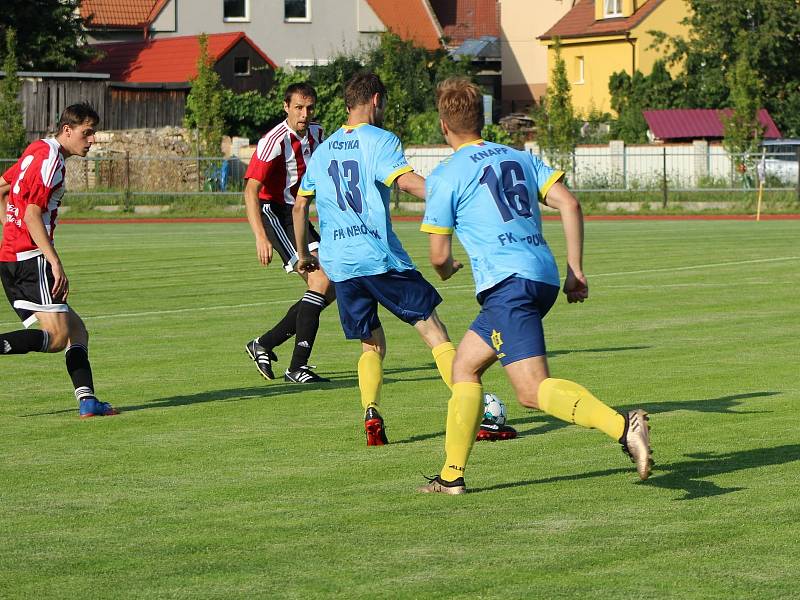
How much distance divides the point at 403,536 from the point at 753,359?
6425mm

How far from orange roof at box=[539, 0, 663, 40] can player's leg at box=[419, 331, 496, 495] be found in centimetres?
6279

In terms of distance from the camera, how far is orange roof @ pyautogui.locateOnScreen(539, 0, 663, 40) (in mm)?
70250

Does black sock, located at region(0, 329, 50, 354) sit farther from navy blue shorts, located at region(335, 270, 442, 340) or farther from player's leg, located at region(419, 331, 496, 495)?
player's leg, located at region(419, 331, 496, 495)

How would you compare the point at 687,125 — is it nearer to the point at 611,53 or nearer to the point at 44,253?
the point at 611,53

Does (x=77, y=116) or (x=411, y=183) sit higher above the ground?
(x=77, y=116)

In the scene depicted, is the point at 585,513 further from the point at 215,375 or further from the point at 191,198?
the point at 191,198

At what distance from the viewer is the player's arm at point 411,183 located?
26.4ft

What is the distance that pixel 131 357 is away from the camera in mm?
12773

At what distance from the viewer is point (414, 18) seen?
75.7 metres

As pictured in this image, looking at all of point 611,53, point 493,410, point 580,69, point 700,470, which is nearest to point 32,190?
point 493,410

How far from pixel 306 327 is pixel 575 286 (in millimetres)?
4828

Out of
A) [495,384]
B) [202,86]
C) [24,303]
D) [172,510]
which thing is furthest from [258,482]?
[202,86]

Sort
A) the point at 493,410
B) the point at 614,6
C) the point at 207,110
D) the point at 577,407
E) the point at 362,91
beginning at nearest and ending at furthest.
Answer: the point at 577,407
the point at 362,91
the point at 493,410
the point at 207,110
the point at 614,6

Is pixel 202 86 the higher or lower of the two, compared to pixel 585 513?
higher
